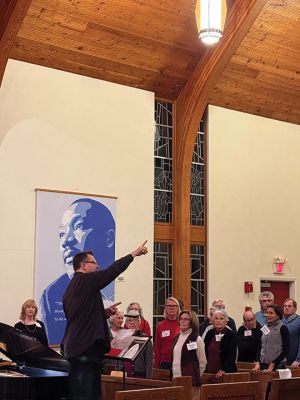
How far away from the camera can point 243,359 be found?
7785mm

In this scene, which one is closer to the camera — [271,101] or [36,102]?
[36,102]

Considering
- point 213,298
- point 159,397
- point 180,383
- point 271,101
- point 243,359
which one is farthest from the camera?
point 271,101

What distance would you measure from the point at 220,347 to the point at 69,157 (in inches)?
159

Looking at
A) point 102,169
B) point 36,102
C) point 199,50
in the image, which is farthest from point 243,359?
point 199,50

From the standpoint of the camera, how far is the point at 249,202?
39.7 ft

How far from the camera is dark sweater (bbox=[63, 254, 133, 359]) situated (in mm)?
4672

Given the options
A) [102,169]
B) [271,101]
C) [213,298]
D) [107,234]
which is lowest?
[213,298]

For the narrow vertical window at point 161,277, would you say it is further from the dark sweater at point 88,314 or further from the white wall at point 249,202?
the dark sweater at point 88,314

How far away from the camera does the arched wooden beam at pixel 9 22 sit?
28.9ft

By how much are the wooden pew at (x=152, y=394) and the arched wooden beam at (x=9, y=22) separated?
659 centimetres

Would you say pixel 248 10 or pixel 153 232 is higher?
pixel 248 10

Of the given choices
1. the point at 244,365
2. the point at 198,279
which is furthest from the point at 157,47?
the point at 244,365

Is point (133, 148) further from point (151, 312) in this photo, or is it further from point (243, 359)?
point (243, 359)

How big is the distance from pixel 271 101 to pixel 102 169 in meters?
3.65
